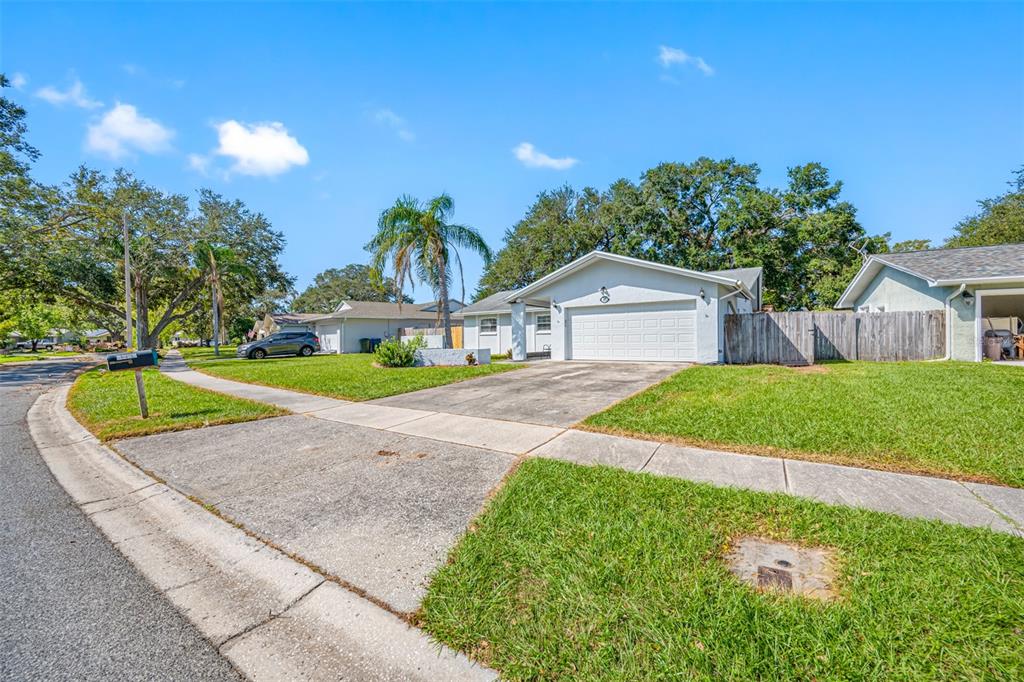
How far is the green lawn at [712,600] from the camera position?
1764 millimetres

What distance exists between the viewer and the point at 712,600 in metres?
2.16

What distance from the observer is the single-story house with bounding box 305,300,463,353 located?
92.2 ft

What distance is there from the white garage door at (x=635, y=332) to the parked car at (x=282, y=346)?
17.7 m

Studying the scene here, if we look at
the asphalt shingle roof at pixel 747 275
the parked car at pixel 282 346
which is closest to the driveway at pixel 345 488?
the asphalt shingle roof at pixel 747 275

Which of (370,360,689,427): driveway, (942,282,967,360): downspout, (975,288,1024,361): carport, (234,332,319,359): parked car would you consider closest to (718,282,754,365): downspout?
(370,360,689,427): driveway

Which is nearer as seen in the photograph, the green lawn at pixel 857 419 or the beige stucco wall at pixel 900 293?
the green lawn at pixel 857 419

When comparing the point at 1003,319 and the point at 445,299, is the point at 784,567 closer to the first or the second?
the point at 445,299

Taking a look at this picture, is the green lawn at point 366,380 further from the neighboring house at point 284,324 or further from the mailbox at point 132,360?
the neighboring house at point 284,324

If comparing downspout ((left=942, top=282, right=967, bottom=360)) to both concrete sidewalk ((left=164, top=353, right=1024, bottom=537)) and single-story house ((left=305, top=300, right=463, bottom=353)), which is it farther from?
single-story house ((left=305, top=300, right=463, bottom=353))

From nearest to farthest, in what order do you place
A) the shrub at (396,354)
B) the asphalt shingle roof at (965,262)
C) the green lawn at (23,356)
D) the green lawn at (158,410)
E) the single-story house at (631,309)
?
the green lawn at (158,410) → the asphalt shingle roof at (965,262) → the single-story house at (631,309) → the shrub at (396,354) → the green lawn at (23,356)

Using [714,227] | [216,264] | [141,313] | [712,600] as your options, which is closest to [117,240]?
[216,264]

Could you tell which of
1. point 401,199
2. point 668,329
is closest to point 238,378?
point 401,199

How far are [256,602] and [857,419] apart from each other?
6894mm

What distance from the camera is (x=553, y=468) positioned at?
4.17m
